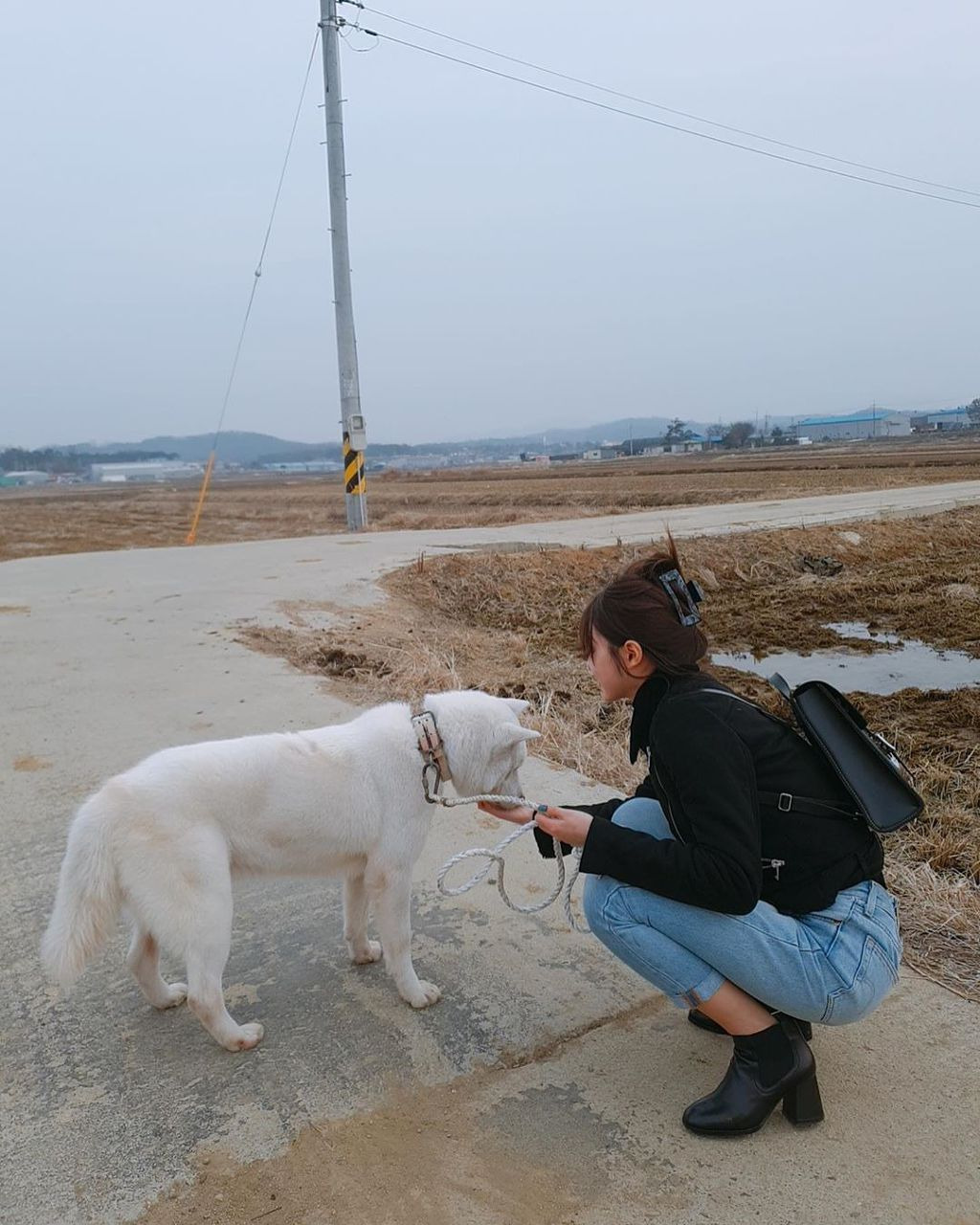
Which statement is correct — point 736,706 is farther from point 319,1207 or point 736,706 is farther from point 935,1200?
point 319,1207

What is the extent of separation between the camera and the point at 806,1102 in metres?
2.19

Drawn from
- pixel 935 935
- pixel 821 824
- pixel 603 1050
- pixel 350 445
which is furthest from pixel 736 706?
pixel 350 445

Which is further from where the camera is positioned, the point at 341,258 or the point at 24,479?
the point at 24,479

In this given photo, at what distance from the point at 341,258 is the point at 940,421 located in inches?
5517

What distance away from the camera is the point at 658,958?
224 cm

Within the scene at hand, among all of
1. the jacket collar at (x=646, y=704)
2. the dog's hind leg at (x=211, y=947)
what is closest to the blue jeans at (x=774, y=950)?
the jacket collar at (x=646, y=704)

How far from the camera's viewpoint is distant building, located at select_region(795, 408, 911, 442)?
12113cm

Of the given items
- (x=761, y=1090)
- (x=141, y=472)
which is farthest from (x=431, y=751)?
(x=141, y=472)

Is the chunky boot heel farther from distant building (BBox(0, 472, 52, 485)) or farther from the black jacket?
distant building (BBox(0, 472, 52, 485))

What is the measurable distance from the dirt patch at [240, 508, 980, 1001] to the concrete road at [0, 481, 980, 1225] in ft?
2.38

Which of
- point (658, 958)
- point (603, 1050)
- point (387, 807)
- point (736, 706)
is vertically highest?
point (736, 706)

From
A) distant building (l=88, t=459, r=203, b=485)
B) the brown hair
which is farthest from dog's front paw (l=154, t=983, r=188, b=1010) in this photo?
distant building (l=88, t=459, r=203, b=485)

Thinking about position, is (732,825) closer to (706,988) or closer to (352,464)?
(706,988)

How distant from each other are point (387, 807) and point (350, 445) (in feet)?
46.5
